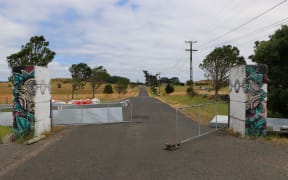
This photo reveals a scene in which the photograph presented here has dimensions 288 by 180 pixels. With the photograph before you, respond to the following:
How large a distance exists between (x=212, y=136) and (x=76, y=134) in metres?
6.31

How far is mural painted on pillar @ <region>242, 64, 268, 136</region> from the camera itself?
11.8m

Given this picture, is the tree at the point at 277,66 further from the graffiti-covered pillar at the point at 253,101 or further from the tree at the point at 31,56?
the tree at the point at 31,56

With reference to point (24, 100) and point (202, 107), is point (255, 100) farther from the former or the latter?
point (202, 107)

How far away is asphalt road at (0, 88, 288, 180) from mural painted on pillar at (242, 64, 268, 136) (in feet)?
3.15

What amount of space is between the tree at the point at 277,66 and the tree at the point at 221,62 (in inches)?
788

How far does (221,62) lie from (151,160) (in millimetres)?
30124

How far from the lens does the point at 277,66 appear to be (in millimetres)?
15047

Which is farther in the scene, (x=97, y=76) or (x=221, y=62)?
(x=97, y=76)

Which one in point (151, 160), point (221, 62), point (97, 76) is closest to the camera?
point (151, 160)

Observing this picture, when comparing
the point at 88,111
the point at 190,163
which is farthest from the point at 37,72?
the point at 190,163

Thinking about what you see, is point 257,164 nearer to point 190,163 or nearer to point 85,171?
point 190,163

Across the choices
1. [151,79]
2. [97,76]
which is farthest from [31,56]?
[151,79]

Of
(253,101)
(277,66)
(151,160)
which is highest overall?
(277,66)

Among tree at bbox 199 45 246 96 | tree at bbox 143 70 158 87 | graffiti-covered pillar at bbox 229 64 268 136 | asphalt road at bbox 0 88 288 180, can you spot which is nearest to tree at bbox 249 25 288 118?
graffiti-covered pillar at bbox 229 64 268 136
